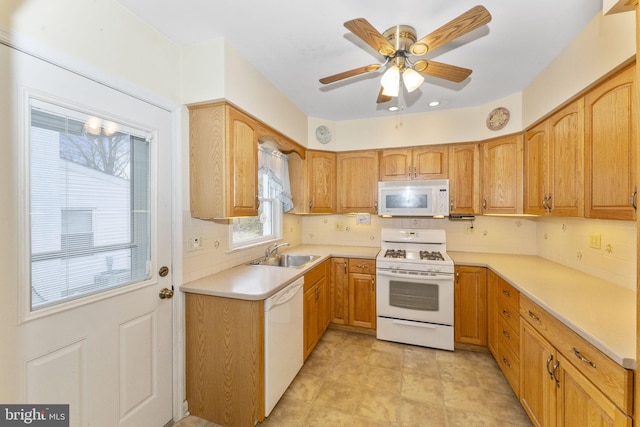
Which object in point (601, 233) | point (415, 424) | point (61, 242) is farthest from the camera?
point (601, 233)

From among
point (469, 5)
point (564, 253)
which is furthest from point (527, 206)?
point (469, 5)

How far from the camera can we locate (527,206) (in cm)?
247

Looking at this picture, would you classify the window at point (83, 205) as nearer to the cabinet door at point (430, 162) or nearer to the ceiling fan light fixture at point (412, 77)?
the ceiling fan light fixture at point (412, 77)

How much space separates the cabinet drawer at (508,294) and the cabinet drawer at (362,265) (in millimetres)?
1153

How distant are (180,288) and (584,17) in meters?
3.00

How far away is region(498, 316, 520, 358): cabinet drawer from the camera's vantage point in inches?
75.3

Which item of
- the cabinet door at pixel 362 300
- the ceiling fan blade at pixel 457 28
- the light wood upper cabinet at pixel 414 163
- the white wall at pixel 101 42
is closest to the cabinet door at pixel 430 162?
the light wood upper cabinet at pixel 414 163

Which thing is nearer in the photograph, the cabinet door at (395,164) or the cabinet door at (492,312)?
the cabinet door at (492,312)

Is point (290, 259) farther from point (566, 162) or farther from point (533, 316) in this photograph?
point (566, 162)

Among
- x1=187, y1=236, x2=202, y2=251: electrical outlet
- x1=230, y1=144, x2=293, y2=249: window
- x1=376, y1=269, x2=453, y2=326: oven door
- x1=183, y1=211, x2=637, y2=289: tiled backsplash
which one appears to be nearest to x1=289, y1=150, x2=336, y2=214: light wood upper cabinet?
x1=230, y1=144, x2=293, y2=249: window

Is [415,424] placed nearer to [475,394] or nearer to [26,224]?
[475,394]

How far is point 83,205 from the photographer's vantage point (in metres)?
1.28

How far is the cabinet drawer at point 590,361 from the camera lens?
0.98 m
